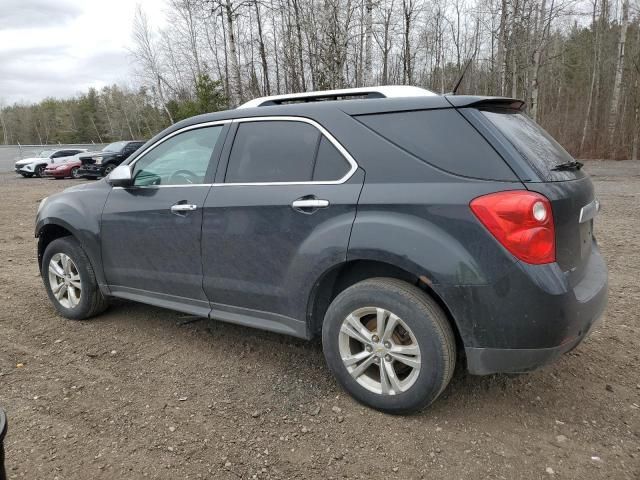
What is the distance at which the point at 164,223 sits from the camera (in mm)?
3438

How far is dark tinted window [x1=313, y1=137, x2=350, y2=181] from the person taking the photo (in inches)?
109

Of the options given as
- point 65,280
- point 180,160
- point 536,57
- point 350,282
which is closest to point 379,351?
point 350,282

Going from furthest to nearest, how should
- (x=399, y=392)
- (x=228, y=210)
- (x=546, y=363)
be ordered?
(x=228, y=210)
(x=399, y=392)
(x=546, y=363)

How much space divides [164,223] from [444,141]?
2.04m

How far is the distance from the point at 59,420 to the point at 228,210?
157cm

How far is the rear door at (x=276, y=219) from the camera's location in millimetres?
2736

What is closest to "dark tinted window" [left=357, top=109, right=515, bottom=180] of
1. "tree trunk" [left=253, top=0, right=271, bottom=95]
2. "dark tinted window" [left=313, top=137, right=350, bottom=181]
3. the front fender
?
"dark tinted window" [left=313, top=137, right=350, bottom=181]

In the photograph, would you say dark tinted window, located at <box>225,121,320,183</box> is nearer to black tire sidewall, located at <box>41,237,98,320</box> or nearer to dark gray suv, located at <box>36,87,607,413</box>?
dark gray suv, located at <box>36,87,607,413</box>

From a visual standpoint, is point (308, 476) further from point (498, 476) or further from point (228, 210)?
point (228, 210)

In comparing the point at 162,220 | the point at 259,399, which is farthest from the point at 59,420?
the point at 162,220

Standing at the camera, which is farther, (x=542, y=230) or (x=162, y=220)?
(x=162, y=220)

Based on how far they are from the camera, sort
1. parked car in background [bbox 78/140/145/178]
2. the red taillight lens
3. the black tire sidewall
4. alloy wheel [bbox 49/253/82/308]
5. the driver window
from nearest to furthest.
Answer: the red taillight lens, the driver window, the black tire sidewall, alloy wheel [bbox 49/253/82/308], parked car in background [bbox 78/140/145/178]

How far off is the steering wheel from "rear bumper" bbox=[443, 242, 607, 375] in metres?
1.97

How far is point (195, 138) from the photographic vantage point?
352 centimetres
